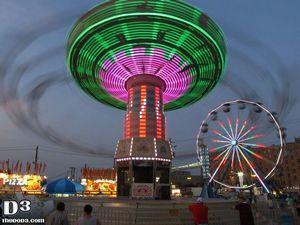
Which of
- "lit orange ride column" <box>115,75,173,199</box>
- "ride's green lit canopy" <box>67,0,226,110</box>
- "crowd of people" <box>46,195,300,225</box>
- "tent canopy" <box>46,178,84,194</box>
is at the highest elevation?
"ride's green lit canopy" <box>67,0,226,110</box>

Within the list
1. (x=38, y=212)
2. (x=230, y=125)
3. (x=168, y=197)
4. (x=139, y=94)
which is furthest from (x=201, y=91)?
(x=38, y=212)

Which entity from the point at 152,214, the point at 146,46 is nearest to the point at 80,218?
the point at 152,214

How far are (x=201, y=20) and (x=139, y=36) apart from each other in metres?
7.12

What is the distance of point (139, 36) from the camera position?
35.2 meters

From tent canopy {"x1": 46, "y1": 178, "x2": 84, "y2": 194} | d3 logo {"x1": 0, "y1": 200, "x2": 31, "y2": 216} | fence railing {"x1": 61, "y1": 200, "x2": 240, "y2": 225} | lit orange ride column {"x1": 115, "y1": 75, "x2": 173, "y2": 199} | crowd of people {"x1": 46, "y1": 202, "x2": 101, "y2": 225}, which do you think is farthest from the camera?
lit orange ride column {"x1": 115, "y1": 75, "x2": 173, "y2": 199}

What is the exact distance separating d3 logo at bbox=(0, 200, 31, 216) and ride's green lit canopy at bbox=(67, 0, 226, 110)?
25.7 metres

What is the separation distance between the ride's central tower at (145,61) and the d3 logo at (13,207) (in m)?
20.8

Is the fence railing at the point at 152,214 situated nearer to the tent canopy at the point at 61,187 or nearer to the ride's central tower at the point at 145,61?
the tent canopy at the point at 61,187

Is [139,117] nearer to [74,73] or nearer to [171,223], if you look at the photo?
[74,73]

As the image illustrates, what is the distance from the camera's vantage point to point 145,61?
38.8 m

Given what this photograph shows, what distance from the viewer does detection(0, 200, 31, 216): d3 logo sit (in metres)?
10.8

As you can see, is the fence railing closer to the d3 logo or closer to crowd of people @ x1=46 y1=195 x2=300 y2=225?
crowd of people @ x1=46 y1=195 x2=300 y2=225

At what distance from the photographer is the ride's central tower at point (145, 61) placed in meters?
33.8

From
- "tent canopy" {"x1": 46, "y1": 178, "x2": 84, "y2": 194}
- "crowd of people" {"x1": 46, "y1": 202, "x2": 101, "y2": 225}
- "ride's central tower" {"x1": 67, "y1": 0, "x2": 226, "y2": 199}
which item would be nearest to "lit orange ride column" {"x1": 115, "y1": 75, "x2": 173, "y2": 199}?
"ride's central tower" {"x1": 67, "y1": 0, "x2": 226, "y2": 199}
